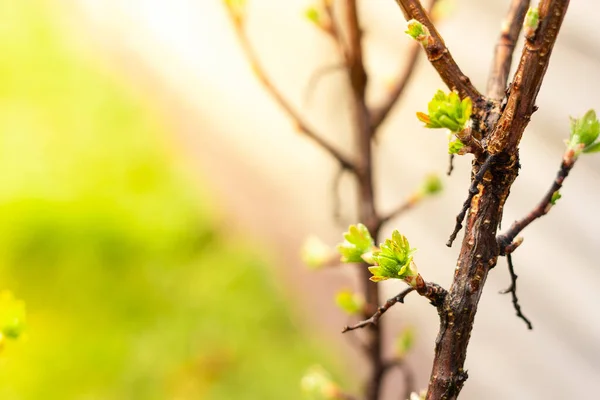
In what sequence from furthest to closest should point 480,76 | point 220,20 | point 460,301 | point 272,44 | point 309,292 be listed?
1. point 220,20
2. point 272,44
3. point 309,292
4. point 480,76
5. point 460,301

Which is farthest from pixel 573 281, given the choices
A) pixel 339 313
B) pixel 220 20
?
pixel 220 20

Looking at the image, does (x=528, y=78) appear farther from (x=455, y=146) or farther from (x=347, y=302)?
(x=347, y=302)

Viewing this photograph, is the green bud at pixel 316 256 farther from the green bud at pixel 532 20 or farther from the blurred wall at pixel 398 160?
the green bud at pixel 532 20

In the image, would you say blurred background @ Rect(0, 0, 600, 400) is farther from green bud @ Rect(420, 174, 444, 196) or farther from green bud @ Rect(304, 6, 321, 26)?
green bud @ Rect(304, 6, 321, 26)

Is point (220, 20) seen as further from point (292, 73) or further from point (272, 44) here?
point (292, 73)

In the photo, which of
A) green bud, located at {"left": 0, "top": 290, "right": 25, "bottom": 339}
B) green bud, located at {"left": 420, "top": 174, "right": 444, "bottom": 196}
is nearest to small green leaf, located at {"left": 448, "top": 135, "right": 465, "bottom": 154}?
green bud, located at {"left": 0, "top": 290, "right": 25, "bottom": 339}

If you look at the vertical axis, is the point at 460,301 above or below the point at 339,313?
below
